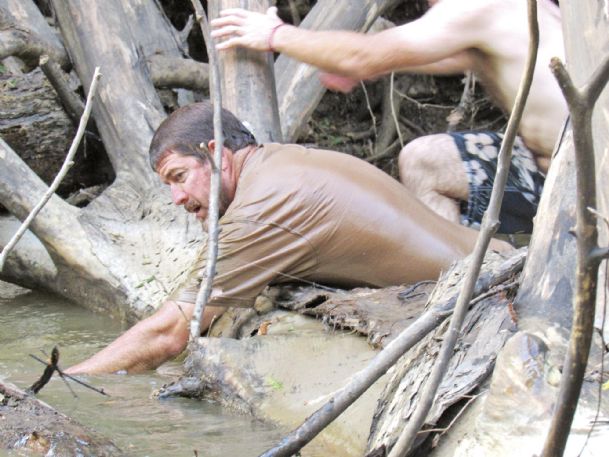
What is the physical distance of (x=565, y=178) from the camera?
7.63 feet

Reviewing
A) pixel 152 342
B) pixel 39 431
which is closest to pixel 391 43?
pixel 152 342

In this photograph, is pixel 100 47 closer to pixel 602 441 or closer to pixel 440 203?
pixel 440 203

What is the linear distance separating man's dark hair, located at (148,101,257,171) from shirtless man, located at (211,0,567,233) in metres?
0.45

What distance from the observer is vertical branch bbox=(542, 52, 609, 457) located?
1073 mm

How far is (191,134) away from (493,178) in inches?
51.8

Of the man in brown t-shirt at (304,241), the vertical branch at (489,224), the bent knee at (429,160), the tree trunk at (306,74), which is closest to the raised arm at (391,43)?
the bent knee at (429,160)

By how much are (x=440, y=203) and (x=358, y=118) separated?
407 centimetres

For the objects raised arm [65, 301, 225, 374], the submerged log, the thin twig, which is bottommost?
raised arm [65, 301, 225, 374]

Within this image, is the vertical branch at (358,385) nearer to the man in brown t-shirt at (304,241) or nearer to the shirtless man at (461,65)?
the man in brown t-shirt at (304,241)

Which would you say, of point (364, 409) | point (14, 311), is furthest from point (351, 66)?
point (14, 311)


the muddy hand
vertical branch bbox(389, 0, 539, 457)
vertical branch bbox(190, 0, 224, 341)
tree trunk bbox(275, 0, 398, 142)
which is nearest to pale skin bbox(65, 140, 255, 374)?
vertical branch bbox(190, 0, 224, 341)

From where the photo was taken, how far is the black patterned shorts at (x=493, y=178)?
420 cm

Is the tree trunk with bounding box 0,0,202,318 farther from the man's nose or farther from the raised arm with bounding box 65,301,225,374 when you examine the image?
the raised arm with bounding box 65,301,225,374

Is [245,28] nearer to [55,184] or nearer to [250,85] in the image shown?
[250,85]
